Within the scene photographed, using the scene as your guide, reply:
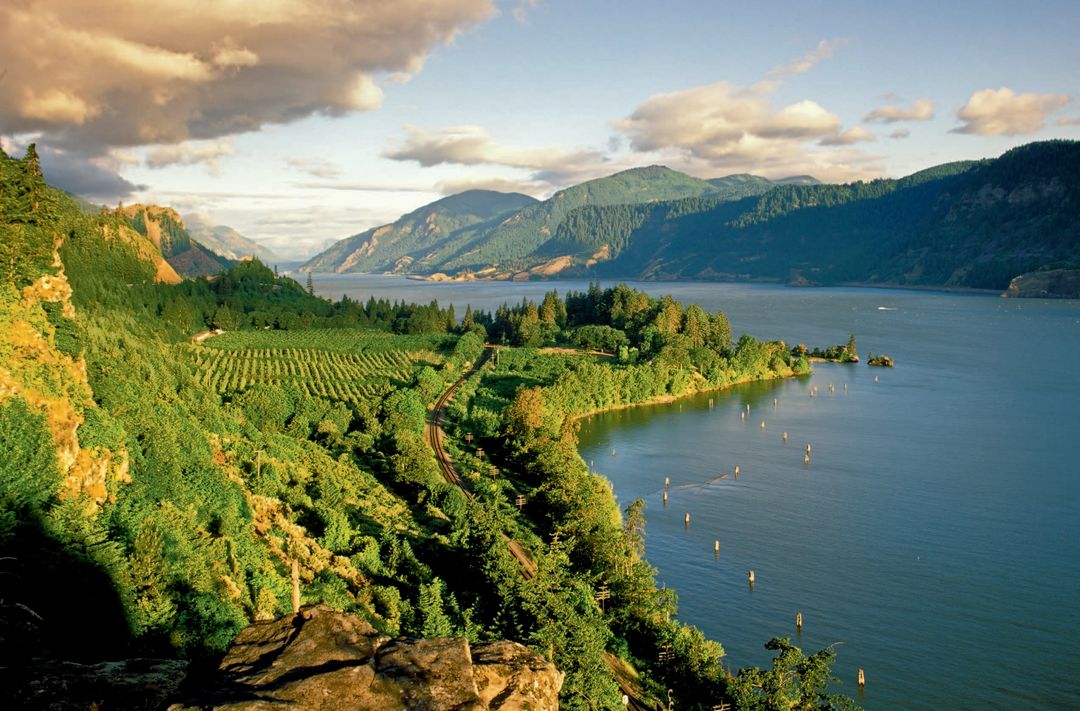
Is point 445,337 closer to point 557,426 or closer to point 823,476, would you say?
point 557,426

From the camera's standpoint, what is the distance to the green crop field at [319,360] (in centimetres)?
8638

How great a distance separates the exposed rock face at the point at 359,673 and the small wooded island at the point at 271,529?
219 mm

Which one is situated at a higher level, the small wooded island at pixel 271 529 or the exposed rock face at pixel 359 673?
the exposed rock face at pixel 359 673

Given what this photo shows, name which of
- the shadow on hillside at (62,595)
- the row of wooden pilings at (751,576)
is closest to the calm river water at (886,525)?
the row of wooden pilings at (751,576)

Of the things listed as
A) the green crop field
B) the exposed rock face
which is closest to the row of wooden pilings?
the exposed rock face

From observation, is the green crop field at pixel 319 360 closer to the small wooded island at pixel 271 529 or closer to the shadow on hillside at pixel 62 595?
the small wooded island at pixel 271 529

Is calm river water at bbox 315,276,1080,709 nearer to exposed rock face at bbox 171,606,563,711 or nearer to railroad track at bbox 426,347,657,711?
railroad track at bbox 426,347,657,711

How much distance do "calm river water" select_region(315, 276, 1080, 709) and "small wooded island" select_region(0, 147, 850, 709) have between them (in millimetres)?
5359

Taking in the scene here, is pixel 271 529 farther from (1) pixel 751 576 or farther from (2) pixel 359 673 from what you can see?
(1) pixel 751 576

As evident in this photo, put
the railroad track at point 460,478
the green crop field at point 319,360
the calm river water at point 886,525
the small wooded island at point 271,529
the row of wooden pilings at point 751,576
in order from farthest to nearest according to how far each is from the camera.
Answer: the green crop field at point 319,360, the calm river water at point 886,525, the row of wooden pilings at point 751,576, the railroad track at point 460,478, the small wooded island at point 271,529

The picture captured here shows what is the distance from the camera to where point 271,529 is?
1481 inches

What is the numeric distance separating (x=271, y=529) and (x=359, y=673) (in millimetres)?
29443

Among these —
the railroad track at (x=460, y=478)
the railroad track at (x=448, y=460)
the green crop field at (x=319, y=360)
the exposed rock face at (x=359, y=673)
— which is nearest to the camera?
the exposed rock face at (x=359, y=673)

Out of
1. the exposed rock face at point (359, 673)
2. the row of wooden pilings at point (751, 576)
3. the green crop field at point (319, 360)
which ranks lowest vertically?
the row of wooden pilings at point (751, 576)
